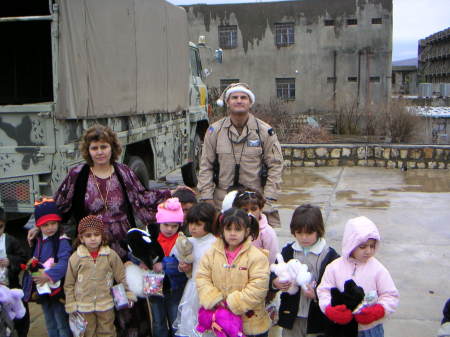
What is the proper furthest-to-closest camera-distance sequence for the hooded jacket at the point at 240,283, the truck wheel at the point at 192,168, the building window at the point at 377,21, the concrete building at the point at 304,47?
the concrete building at the point at 304,47 < the building window at the point at 377,21 < the truck wheel at the point at 192,168 < the hooded jacket at the point at 240,283

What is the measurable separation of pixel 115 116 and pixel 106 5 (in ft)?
4.04

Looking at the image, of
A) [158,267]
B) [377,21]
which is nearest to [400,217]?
[158,267]

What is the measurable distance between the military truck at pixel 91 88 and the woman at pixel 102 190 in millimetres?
1333

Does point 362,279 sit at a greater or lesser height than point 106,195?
lesser

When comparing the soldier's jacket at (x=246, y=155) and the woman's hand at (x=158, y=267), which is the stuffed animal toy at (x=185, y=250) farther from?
the soldier's jacket at (x=246, y=155)

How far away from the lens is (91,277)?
320 centimetres

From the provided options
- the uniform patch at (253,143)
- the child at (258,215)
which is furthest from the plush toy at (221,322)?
the uniform patch at (253,143)

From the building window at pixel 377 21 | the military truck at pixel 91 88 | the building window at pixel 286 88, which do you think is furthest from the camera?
the building window at pixel 286 88

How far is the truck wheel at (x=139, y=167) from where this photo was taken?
6393 mm

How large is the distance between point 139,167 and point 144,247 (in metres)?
3.31

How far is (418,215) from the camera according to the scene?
7.31 meters

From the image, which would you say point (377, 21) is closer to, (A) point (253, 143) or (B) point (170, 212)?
(A) point (253, 143)

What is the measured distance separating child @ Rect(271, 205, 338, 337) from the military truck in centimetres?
259

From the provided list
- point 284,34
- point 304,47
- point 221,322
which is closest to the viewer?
point 221,322
